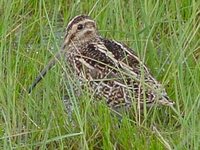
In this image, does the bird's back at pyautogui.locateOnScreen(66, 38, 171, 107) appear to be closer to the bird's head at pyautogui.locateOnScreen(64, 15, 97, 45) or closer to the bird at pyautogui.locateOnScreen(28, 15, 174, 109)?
the bird at pyautogui.locateOnScreen(28, 15, 174, 109)

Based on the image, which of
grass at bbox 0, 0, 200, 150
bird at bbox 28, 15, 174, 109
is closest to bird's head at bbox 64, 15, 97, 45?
bird at bbox 28, 15, 174, 109

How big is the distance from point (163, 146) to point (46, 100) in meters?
0.66

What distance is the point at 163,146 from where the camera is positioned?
362 centimetres

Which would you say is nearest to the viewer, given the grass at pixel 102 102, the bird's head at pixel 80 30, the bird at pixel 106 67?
the grass at pixel 102 102

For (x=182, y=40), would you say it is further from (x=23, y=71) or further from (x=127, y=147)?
(x=23, y=71)

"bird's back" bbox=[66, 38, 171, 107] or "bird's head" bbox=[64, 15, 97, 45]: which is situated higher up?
"bird's head" bbox=[64, 15, 97, 45]

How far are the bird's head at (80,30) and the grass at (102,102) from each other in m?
0.11

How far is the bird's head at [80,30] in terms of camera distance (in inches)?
184

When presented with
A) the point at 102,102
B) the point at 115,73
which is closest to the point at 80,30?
the point at 115,73

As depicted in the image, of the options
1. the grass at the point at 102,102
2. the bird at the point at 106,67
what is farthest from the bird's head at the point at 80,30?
the grass at the point at 102,102

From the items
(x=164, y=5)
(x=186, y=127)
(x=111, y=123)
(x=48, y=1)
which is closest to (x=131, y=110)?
(x=111, y=123)

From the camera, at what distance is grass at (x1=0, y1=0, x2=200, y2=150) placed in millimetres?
3715

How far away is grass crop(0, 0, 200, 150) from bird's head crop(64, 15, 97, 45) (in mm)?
113

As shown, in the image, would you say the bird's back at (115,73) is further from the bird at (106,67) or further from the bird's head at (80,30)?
the bird's head at (80,30)
